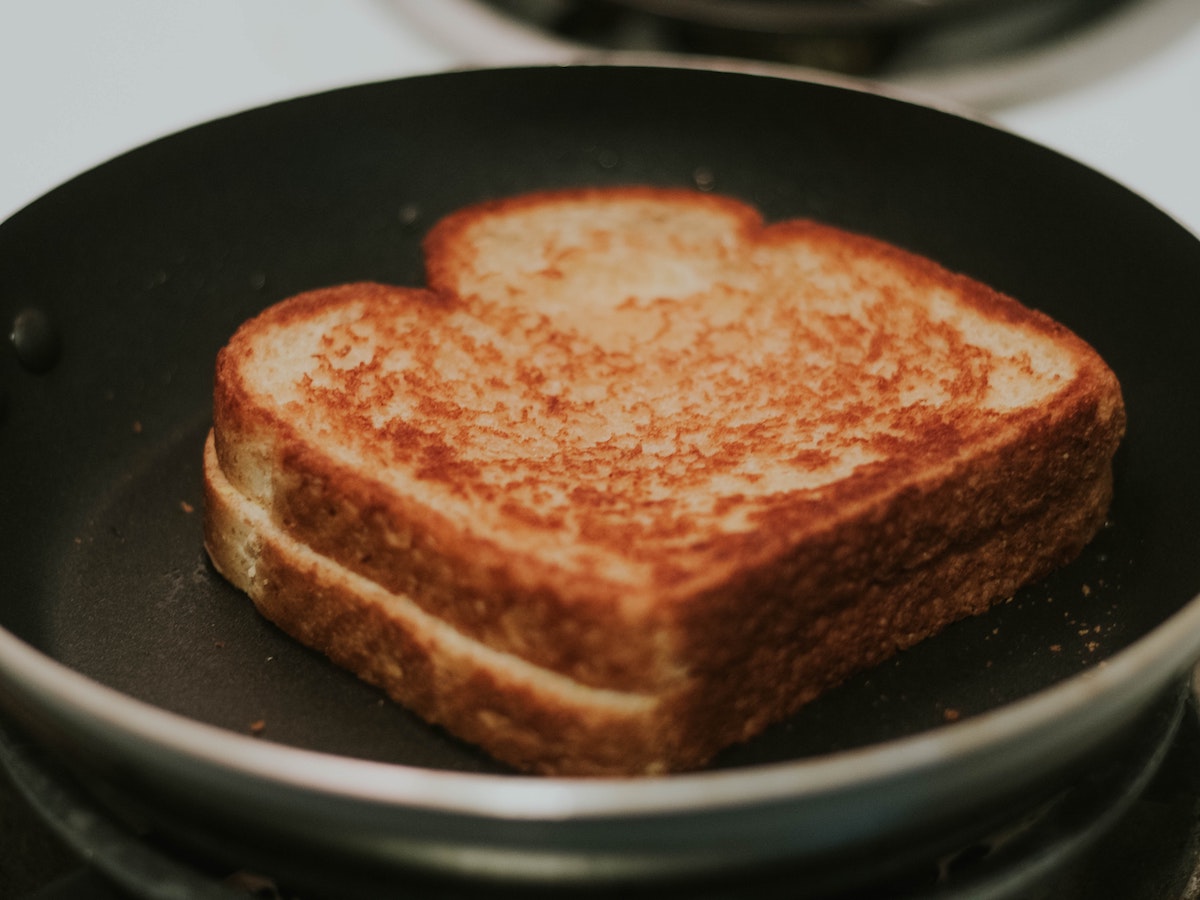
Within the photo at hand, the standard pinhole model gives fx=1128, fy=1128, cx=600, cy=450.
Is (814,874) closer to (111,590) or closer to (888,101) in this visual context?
(111,590)

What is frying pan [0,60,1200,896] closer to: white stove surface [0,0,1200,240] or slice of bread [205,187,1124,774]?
slice of bread [205,187,1124,774]

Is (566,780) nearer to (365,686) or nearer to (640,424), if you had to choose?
(365,686)

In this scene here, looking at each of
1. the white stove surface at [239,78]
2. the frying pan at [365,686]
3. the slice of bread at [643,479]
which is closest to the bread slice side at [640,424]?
the slice of bread at [643,479]

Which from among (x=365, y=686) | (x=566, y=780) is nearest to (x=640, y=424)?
(x=365, y=686)

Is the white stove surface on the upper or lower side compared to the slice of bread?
upper

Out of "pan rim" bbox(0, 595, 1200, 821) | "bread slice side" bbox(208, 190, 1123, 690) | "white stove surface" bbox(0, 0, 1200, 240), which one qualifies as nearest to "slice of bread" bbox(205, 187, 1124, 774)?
"bread slice side" bbox(208, 190, 1123, 690)

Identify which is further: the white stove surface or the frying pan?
the white stove surface

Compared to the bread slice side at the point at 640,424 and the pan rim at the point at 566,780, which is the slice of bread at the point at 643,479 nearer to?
the bread slice side at the point at 640,424
